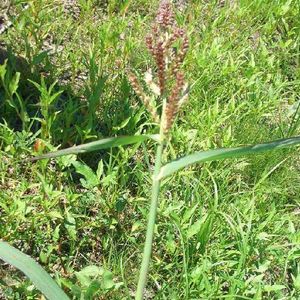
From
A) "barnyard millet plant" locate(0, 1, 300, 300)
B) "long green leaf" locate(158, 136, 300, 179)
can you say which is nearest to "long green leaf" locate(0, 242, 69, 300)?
"barnyard millet plant" locate(0, 1, 300, 300)

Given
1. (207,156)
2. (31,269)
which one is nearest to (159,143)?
(207,156)

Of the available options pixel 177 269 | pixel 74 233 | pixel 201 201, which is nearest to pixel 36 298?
pixel 74 233

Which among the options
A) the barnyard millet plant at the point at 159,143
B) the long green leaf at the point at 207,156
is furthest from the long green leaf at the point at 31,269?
the long green leaf at the point at 207,156

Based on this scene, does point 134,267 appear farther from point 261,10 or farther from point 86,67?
point 261,10

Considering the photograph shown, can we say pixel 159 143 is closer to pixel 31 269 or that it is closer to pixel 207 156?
pixel 207 156

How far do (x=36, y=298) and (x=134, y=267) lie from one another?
34cm

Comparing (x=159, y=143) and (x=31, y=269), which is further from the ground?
(x=159, y=143)

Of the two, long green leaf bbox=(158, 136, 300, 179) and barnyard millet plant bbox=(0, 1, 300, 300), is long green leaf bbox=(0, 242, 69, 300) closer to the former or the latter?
barnyard millet plant bbox=(0, 1, 300, 300)

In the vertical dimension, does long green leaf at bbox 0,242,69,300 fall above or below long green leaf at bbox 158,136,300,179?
below

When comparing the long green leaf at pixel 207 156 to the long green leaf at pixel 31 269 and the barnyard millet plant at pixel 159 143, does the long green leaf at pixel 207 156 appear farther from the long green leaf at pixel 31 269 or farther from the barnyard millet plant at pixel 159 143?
the long green leaf at pixel 31 269

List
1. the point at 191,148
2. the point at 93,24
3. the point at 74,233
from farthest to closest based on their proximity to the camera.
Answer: the point at 93,24, the point at 191,148, the point at 74,233

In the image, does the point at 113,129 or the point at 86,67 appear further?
the point at 86,67

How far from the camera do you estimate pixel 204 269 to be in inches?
68.1

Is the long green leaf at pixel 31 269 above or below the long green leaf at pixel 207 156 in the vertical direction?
below
